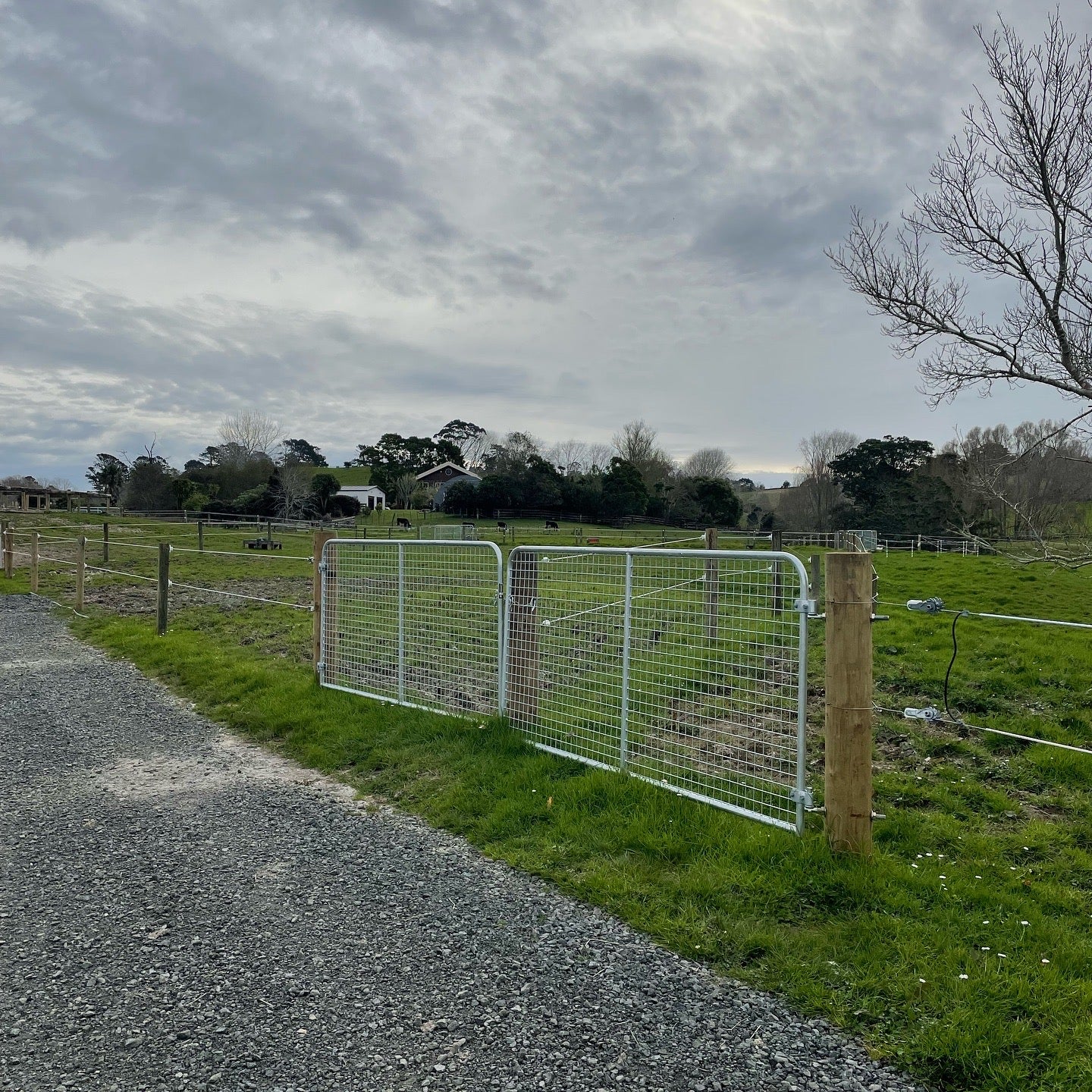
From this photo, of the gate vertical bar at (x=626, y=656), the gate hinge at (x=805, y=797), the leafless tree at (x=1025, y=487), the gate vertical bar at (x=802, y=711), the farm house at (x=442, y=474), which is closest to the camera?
the gate vertical bar at (x=802, y=711)

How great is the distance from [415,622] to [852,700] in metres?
3.70

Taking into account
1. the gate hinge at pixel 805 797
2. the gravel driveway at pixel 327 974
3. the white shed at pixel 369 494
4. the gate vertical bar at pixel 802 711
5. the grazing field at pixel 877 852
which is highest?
the white shed at pixel 369 494

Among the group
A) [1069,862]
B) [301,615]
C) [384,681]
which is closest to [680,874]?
[1069,862]

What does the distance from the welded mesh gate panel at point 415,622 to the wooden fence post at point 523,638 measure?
0.12 metres

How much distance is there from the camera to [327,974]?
274 centimetres

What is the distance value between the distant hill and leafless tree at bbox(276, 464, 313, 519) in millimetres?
24431

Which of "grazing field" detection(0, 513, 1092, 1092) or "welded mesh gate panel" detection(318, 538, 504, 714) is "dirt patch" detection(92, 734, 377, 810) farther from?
"welded mesh gate panel" detection(318, 538, 504, 714)

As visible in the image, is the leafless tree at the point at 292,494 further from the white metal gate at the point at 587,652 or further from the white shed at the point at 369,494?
the white metal gate at the point at 587,652

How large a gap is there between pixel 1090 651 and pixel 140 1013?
394 inches

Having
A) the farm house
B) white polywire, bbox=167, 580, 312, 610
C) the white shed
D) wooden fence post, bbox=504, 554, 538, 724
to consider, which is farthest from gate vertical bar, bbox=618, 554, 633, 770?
the farm house

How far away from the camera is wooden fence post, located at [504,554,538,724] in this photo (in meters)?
5.31

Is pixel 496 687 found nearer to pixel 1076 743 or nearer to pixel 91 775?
pixel 91 775

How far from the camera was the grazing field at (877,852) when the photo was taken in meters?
2.45

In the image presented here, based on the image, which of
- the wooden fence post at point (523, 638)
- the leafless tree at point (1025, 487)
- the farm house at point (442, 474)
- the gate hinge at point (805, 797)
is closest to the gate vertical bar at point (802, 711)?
the gate hinge at point (805, 797)
